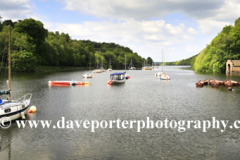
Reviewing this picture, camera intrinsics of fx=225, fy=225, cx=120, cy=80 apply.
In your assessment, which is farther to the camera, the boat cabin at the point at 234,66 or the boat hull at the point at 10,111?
the boat cabin at the point at 234,66

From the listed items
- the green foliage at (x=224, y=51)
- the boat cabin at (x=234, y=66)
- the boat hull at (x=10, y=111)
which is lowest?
the boat hull at (x=10, y=111)

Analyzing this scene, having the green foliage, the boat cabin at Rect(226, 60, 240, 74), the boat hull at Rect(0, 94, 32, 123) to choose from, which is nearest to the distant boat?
the boat hull at Rect(0, 94, 32, 123)

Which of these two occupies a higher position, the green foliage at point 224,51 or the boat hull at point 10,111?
the green foliage at point 224,51

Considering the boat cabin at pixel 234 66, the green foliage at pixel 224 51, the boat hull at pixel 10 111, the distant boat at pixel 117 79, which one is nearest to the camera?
the boat hull at pixel 10 111

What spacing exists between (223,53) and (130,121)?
11132 centimetres

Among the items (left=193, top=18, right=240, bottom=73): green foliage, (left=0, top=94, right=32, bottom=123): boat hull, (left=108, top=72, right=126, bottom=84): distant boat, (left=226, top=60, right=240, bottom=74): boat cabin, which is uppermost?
(left=193, top=18, right=240, bottom=73): green foliage

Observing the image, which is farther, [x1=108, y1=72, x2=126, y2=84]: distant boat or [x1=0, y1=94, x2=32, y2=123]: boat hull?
[x1=108, y1=72, x2=126, y2=84]: distant boat

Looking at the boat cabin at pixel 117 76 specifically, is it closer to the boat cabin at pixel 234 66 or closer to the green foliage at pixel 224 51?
the boat cabin at pixel 234 66

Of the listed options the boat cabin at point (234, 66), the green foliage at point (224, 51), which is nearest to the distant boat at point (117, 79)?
the boat cabin at point (234, 66)

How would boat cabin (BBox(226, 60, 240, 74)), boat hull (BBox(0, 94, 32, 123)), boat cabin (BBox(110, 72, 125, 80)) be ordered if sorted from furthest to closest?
boat cabin (BBox(226, 60, 240, 74))
boat cabin (BBox(110, 72, 125, 80))
boat hull (BBox(0, 94, 32, 123))

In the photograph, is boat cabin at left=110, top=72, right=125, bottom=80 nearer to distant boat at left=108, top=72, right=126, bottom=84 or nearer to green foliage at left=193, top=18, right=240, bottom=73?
distant boat at left=108, top=72, right=126, bottom=84

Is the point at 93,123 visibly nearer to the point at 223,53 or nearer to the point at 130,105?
the point at 130,105

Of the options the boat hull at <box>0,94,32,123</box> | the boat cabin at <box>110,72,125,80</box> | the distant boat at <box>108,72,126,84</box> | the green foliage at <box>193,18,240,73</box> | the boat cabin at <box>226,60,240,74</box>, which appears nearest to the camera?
the boat hull at <box>0,94,32,123</box>

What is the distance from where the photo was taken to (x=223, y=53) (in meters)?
123
